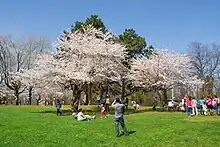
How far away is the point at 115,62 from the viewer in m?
41.7

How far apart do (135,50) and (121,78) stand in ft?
20.7

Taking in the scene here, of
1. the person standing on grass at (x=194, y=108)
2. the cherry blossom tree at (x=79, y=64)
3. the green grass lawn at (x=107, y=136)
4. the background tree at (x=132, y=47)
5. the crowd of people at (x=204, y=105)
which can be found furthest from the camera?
the background tree at (x=132, y=47)

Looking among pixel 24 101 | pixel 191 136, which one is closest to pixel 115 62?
pixel 191 136

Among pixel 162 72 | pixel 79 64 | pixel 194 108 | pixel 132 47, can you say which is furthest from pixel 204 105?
pixel 132 47

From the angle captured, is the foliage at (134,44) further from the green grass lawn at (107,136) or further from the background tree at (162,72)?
the green grass lawn at (107,136)

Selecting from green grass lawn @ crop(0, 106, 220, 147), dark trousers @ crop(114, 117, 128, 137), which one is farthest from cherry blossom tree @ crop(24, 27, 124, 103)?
dark trousers @ crop(114, 117, 128, 137)

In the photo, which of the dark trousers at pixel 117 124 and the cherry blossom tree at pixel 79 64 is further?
the cherry blossom tree at pixel 79 64

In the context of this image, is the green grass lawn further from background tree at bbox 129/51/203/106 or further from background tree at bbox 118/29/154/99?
background tree at bbox 118/29/154/99

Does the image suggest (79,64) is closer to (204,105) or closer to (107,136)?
(204,105)

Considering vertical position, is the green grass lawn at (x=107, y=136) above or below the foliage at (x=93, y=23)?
below

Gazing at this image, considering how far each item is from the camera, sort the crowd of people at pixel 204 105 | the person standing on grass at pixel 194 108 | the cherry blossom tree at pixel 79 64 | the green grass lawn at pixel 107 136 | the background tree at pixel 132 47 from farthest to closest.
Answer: the background tree at pixel 132 47, the cherry blossom tree at pixel 79 64, the person standing on grass at pixel 194 108, the crowd of people at pixel 204 105, the green grass lawn at pixel 107 136

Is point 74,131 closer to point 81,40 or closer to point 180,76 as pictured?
point 81,40

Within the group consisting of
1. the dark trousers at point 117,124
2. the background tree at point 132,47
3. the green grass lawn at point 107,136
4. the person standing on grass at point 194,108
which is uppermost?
the background tree at point 132,47

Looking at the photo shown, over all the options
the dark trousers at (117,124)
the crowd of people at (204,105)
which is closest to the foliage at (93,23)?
the crowd of people at (204,105)
